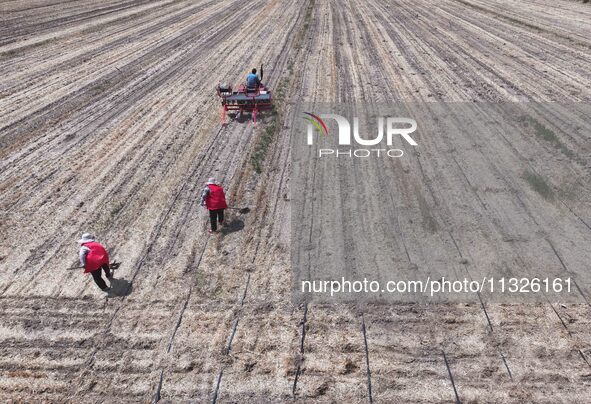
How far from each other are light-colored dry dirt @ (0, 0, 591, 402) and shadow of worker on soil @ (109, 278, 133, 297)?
0.15m

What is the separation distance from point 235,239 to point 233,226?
474 millimetres

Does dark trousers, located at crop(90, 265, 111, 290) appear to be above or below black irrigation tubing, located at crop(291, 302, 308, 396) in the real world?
above

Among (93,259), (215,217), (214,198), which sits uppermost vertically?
(214,198)

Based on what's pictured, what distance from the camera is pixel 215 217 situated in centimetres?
900

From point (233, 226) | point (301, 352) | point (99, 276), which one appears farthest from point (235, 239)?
point (301, 352)

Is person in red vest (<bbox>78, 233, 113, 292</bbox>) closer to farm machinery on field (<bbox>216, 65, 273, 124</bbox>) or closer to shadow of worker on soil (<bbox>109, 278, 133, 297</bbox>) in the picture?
shadow of worker on soil (<bbox>109, 278, 133, 297</bbox>)

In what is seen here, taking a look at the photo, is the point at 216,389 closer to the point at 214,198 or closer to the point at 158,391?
the point at 158,391

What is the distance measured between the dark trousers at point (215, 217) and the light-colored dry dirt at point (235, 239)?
282 millimetres

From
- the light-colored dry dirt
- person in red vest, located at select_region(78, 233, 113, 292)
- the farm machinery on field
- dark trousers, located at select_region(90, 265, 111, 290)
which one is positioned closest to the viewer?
the light-colored dry dirt

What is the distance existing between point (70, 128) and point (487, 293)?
42.0 ft

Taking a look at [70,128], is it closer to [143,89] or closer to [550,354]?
[143,89]

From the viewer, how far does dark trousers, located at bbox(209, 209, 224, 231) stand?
8914 mm

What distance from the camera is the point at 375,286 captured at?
25.6ft

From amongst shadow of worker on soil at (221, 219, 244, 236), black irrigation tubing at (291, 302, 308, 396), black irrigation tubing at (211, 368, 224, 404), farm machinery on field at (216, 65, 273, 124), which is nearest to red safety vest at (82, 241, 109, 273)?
shadow of worker on soil at (221, 219, 244, 236)
